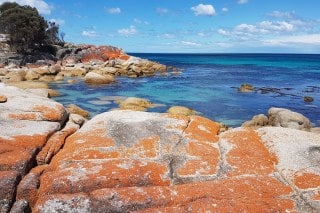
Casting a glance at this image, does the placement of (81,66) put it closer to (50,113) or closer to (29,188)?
(50,113)

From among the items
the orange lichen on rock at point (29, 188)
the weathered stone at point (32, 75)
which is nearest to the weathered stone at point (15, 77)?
the weathered stone at point (32, 75)

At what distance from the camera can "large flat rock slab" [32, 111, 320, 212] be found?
25.1 ft

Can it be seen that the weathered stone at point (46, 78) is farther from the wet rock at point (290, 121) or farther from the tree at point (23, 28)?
the wet rock at point (290, 121)

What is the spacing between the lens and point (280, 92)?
175 feet

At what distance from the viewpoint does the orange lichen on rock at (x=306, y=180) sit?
328 inches

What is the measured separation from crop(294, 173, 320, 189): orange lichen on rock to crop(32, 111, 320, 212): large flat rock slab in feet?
0.07

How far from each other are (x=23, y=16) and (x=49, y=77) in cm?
2584

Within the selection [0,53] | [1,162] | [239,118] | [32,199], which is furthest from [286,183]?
[0,53]

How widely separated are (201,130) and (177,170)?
99.6 inches

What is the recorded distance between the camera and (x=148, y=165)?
29.7ft

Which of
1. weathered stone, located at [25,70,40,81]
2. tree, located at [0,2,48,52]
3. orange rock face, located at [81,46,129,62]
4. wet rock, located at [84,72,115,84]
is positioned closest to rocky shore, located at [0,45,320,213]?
wet rock, located at [84,72,115,84]

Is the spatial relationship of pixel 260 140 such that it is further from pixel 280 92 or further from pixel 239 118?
pixel 280 92

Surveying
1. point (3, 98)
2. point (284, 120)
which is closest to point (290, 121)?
point (284, 120)

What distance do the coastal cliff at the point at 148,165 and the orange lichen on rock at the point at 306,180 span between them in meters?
0.02
